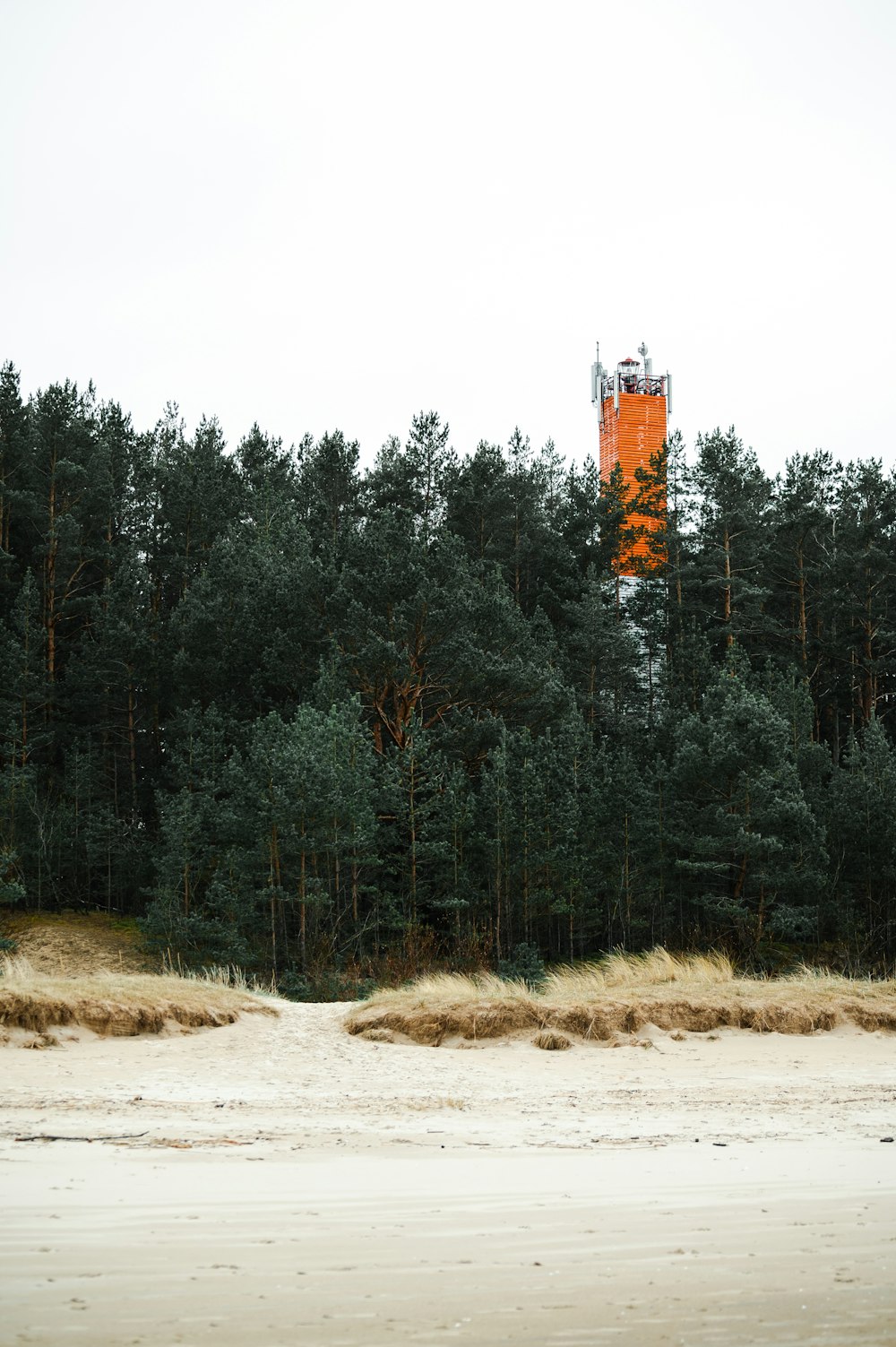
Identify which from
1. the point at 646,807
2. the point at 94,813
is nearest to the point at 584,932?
the point at 646,807

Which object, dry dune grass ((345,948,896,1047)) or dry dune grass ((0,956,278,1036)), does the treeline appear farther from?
dry dune grass ((345,948,896,1047))

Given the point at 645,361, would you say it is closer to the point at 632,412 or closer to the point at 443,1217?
the point at 632,412

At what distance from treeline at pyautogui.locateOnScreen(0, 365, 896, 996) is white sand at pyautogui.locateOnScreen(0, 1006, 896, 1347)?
1665 centimetres

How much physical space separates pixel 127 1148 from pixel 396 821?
25.1 m

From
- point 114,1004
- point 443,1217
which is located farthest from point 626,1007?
point 443,1217

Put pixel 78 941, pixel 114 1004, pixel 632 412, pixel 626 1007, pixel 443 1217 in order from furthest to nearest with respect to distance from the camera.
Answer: pixel 632 412, pixel 78 941, pixel 626 1007, pixel 114 1004, pixel 443 1217

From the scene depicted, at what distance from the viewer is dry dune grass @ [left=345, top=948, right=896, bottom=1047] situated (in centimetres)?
1312

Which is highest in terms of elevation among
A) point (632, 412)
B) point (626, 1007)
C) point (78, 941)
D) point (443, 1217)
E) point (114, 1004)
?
point (632, 412)

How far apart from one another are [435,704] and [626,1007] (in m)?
22.5

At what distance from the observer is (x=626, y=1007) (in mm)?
13547

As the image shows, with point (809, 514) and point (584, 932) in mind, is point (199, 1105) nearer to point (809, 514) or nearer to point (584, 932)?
point (584, 932)

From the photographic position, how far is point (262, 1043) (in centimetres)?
1280

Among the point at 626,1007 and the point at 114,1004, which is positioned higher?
the point at 114,1004

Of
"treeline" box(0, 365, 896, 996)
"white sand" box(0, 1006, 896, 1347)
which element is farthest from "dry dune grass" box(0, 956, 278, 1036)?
"treeline" box(0, 365, 896, 996)
